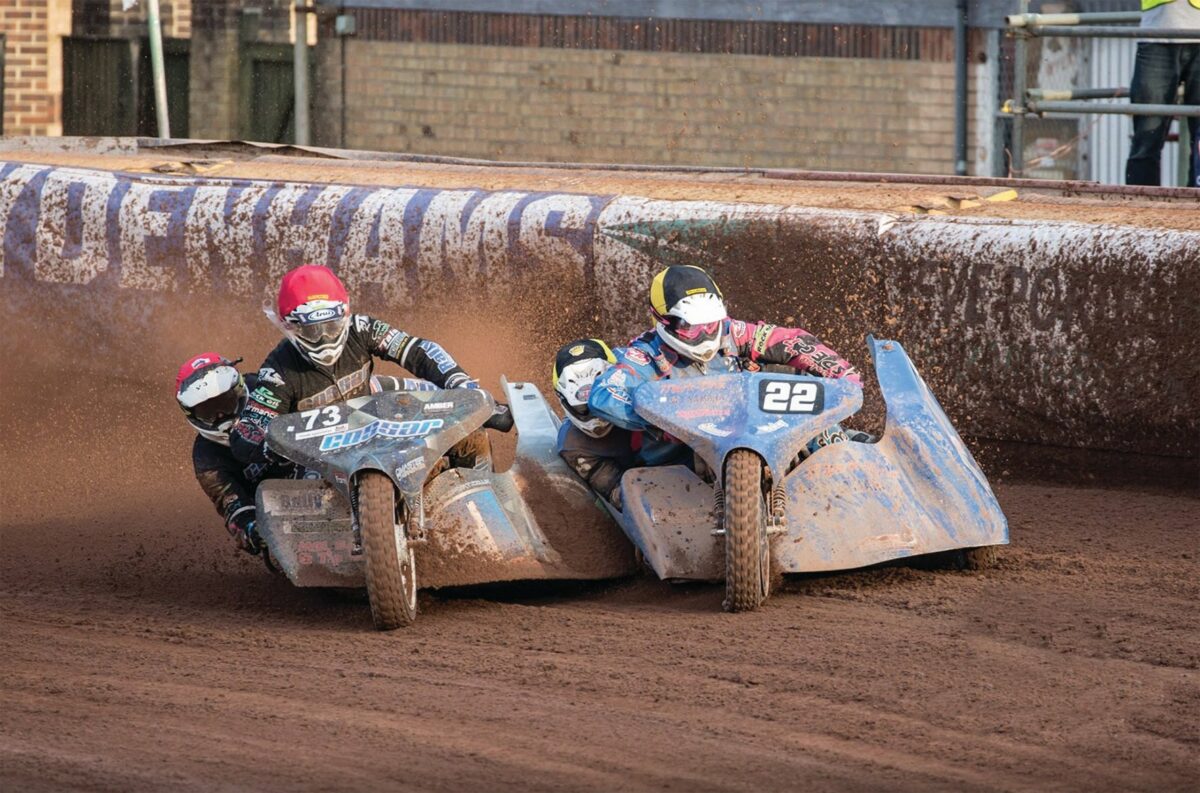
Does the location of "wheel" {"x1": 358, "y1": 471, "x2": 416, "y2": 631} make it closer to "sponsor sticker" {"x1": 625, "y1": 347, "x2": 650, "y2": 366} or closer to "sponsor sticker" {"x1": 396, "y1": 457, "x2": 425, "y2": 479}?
"sponsor sticker" {"x1": 396, "y1": 457, "x2": 425, "y2": 479}

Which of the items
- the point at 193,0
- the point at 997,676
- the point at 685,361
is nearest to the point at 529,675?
the point at 997,676

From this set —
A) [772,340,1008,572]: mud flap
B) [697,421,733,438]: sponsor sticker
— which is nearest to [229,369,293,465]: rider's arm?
[697,421,733,438]: sponsor sticker

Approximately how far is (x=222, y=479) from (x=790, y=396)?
2.52 m

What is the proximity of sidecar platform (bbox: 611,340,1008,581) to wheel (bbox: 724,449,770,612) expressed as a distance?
0.24m

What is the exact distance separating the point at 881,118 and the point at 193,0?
7532 millimetres

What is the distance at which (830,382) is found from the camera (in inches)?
289

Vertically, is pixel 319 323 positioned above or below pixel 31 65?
below

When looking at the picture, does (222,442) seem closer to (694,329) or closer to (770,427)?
(694,329)

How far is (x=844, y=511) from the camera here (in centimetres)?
721

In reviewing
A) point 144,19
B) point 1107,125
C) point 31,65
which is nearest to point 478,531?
→ point 1107,125

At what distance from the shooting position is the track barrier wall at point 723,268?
9031mm

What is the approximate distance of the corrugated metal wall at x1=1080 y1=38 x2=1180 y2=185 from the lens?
1816 cm

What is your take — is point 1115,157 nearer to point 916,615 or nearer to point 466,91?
point 466,91

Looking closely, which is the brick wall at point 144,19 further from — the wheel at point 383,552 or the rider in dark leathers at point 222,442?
the wheel at point 383,552
